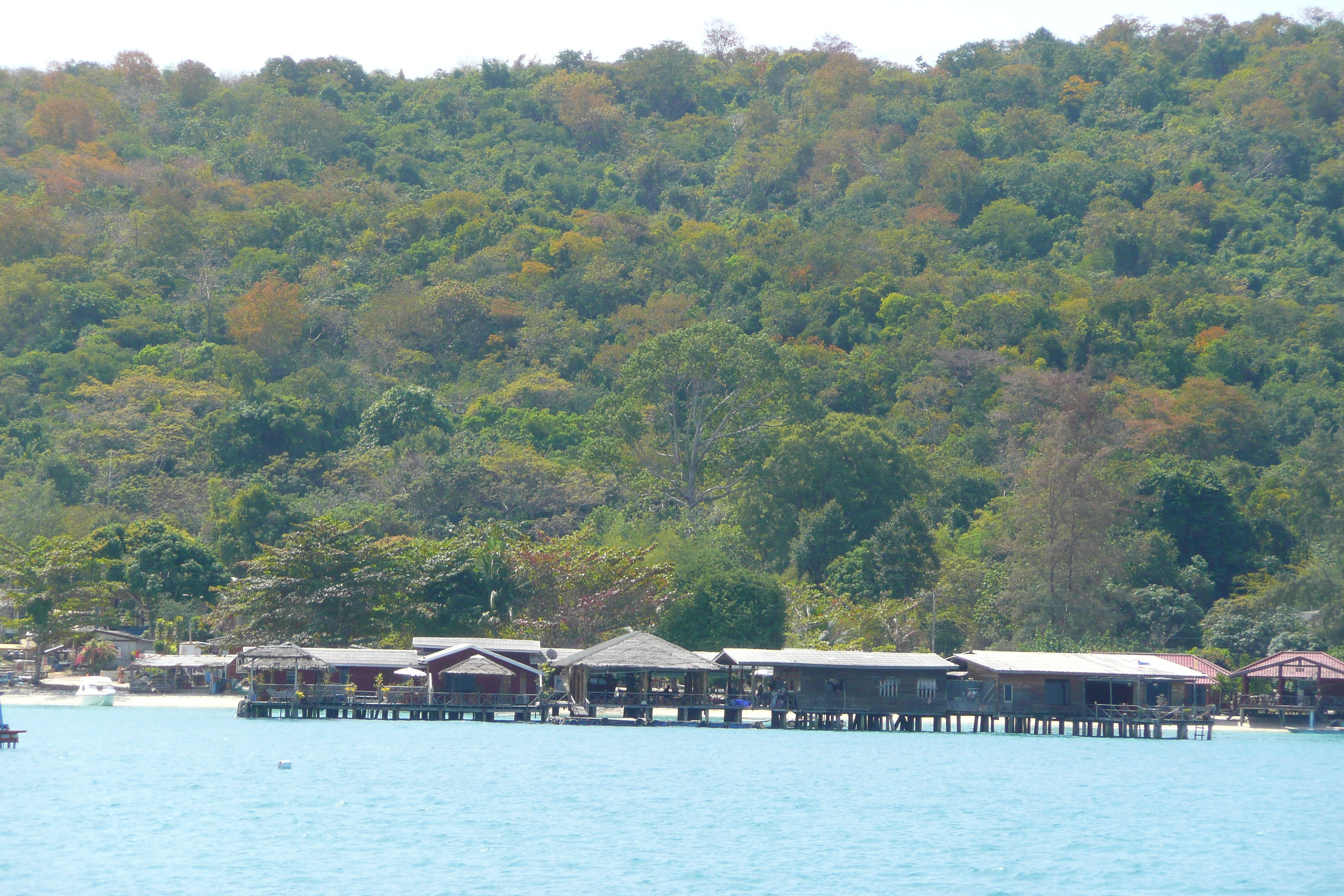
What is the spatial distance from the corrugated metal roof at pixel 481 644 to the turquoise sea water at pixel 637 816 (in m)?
4.53

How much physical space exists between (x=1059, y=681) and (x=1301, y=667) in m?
9.14

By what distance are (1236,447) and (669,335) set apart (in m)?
27.5

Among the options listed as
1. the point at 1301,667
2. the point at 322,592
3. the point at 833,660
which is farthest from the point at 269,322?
the point at 1301,667

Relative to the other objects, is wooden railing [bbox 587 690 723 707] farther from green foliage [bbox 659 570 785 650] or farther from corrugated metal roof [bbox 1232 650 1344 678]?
corrugated metal roof [bbox 1232 650 1344 678]

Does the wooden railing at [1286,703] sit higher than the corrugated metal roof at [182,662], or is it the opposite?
the corrugated metal roof at [182,662]

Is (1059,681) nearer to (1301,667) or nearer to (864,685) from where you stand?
(864,685)

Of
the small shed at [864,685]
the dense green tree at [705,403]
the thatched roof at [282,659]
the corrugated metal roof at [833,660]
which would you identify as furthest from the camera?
the dense green tree at [705,403]

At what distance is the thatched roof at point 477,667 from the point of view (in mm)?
47250

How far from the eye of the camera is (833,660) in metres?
47.3

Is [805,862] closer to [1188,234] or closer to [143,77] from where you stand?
[1188,234]

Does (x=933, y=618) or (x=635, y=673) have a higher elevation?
(x=933, y=618)

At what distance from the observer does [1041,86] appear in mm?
125438

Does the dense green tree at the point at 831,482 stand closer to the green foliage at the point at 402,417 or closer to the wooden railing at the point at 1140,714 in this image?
the wooden railing at the point at 1140,714

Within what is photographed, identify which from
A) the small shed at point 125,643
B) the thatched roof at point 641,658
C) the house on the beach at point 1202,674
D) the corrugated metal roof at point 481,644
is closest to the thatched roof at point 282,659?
the corrugated metal roof at point 481,644
